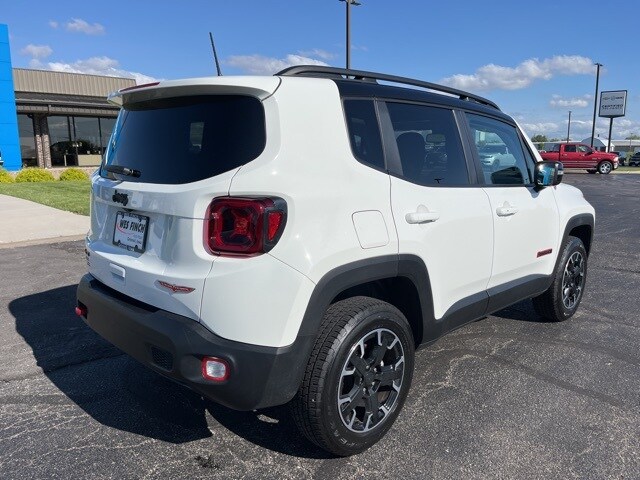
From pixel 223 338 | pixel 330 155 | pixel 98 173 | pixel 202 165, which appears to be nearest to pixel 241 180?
pixel 202 165

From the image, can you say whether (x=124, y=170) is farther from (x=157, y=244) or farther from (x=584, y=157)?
(x=584, y=157)

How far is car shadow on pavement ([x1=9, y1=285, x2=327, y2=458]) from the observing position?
2.78m

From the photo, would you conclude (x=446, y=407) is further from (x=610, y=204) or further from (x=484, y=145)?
(x=610, y=204)

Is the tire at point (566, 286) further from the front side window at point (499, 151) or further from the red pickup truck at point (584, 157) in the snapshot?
the red pickup truck at point (584, 157)

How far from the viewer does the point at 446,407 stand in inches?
120

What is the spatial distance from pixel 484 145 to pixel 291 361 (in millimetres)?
2203

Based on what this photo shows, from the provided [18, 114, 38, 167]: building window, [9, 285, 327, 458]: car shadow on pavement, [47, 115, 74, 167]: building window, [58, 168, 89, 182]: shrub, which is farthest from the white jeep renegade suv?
[47, 115, 74, 167]: building window

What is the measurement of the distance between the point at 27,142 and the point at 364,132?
97.1 feet

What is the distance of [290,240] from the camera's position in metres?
2.17

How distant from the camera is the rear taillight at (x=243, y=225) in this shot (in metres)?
2.14

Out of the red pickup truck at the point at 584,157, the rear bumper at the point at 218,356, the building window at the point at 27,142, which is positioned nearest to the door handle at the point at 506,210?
the rear bumper at the point at 218,356

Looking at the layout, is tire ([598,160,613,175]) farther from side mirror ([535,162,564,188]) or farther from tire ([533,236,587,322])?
side mirror ([535,162,564,188])

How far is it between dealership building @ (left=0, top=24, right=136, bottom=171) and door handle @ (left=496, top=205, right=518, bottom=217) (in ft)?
87.2

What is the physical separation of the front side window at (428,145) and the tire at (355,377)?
2.71 feet
